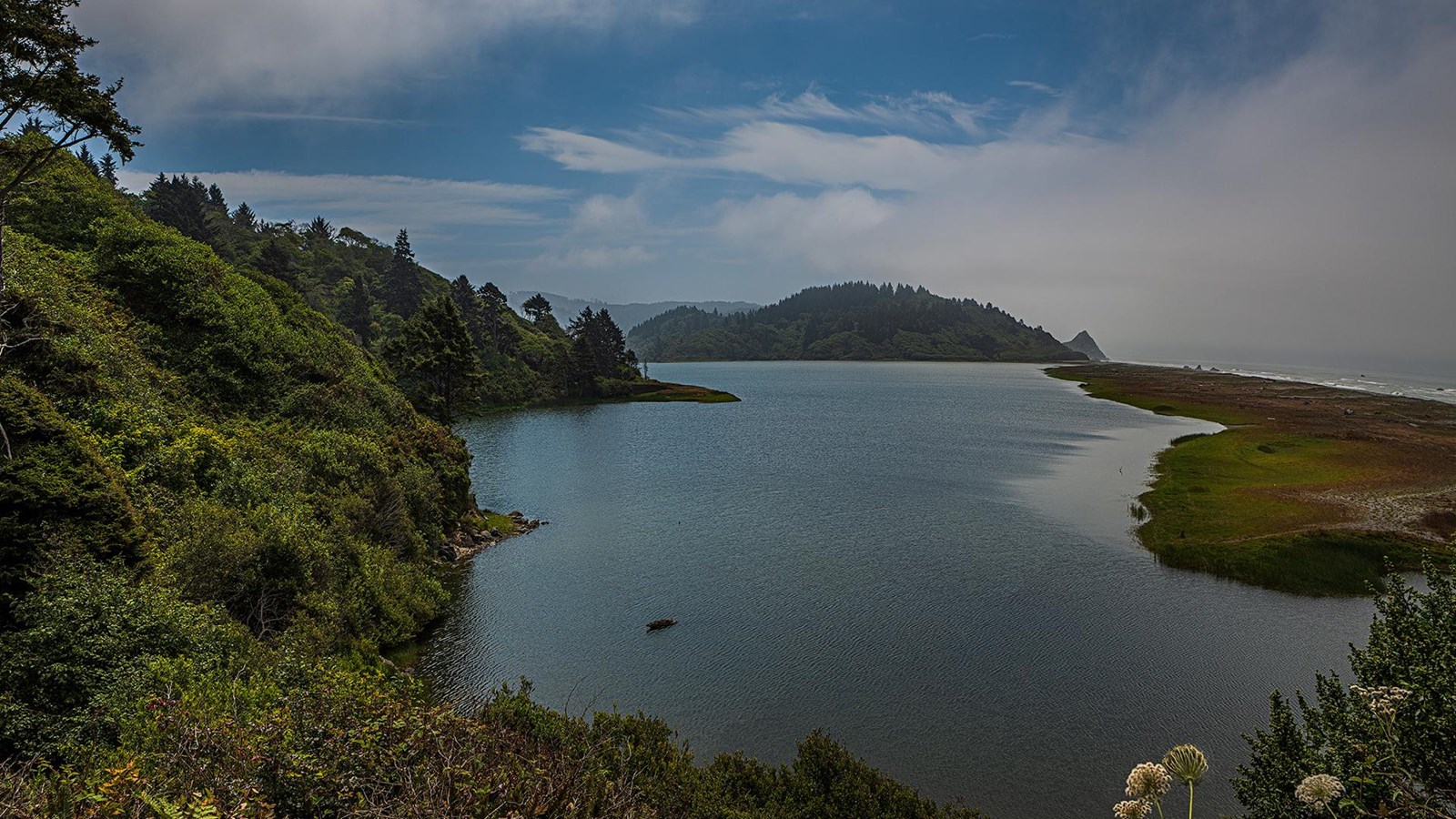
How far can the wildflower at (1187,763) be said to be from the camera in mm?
8720

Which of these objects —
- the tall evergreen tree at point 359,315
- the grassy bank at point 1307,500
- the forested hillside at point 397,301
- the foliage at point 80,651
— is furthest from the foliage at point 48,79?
the tall evergreen tree at point 359,315

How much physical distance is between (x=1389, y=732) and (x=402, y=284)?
153922 millimetres

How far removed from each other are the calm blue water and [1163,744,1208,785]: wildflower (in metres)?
10.7

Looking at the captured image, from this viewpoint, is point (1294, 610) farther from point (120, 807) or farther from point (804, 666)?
point (120, 807)

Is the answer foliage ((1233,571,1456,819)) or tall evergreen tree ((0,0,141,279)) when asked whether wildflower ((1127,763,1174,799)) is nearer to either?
foliage ((1233,571,1456,819))

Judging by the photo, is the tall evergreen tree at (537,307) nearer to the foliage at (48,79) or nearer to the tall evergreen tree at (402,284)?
the tall evergreen tree at (402,284)

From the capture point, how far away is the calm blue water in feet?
69.4

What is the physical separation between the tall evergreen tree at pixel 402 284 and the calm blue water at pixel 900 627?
306 feet

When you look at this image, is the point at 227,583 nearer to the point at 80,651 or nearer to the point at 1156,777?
the point at 80,651

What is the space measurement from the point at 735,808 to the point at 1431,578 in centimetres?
1328

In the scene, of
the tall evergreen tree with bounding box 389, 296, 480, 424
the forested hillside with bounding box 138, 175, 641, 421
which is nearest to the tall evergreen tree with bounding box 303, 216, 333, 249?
the forested hillside with bounding box 138, 175, 641, 421

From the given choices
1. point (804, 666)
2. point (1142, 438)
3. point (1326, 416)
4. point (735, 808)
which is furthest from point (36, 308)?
point (1326, 416)

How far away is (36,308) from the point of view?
72.5 feet

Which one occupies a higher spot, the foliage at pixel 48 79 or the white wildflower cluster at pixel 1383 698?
the foliage at pixel 48 79
